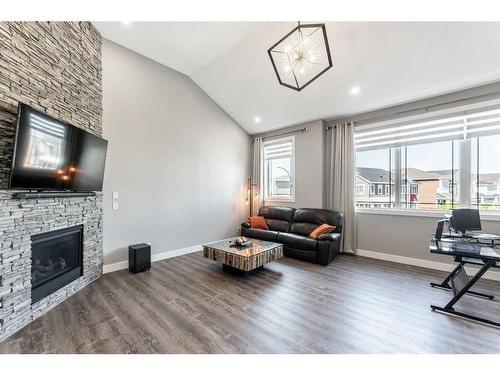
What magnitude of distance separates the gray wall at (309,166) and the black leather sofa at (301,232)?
288 millimetres

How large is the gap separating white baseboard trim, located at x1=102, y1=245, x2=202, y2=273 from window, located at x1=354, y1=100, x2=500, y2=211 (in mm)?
3527

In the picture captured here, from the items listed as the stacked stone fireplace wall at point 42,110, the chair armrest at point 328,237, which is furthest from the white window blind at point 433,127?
the stacked stone fireplace wall at point 42,110

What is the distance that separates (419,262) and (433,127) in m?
2.29

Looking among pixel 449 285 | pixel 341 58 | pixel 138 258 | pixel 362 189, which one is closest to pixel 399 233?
pixel 362 189

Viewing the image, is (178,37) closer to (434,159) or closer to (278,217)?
(278,217)

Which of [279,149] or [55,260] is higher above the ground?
[279,149]

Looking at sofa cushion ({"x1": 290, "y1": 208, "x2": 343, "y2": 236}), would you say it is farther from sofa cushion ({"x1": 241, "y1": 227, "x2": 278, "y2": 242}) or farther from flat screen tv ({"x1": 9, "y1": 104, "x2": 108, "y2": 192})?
flat screen tv ({"x1": 9, "y1": 104, "x2": 108, "y2": 192})

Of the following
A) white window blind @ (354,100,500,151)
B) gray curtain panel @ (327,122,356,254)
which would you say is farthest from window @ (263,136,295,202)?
white window blind @ (354,100,500,151)

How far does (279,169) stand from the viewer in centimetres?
591

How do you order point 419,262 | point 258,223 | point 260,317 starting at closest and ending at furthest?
point 260,317 < point 419,262 < point 258,223

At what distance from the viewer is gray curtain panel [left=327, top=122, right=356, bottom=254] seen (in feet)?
14.9

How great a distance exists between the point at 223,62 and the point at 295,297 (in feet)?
13.1

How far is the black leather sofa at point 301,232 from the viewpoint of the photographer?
155 inches

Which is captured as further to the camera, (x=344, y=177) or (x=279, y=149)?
(x=279, y=149)
